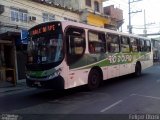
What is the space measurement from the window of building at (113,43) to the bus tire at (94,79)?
5.84 ft

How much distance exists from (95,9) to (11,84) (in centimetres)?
1565

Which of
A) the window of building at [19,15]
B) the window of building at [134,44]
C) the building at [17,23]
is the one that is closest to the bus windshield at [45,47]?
the building at [17,23]

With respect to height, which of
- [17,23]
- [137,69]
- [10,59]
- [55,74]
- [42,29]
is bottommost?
[137,69]

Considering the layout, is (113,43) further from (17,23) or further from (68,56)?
(17,23)

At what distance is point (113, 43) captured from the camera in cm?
1438

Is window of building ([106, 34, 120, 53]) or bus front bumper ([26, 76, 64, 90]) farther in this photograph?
window of building ([106, 34, 120, 53])

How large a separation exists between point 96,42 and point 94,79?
1.80 meters

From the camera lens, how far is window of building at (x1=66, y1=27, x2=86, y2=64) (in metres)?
10.6

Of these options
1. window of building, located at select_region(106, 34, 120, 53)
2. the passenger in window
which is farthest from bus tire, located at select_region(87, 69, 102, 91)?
window of building, located at select_region(106, 34, 120, 53)

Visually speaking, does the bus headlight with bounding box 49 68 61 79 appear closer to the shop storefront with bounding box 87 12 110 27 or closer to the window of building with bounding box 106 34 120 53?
the window of building with bounding box 106 34 120 53

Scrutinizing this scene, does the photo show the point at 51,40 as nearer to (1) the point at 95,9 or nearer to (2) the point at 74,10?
(2) the point at 74,10

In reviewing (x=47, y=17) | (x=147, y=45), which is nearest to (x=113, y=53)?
(x=147, y=45)

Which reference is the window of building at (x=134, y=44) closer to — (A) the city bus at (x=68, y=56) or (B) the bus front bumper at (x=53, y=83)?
(A) the city bus at (x=68, y=56)

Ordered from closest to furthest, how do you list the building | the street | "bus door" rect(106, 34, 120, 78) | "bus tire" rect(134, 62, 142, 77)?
the street → "bus door" rect(106, 34, 120, 78) → the building → "bus tire" rect(134, 62, 142, 77)
